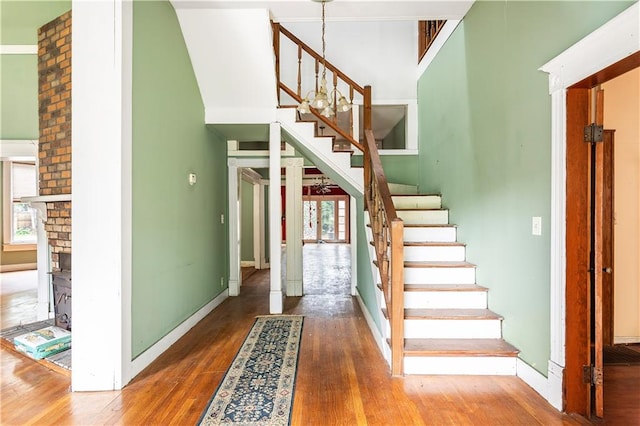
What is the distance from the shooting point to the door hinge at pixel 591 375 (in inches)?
76.2

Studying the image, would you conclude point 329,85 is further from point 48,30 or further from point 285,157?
point 48,30

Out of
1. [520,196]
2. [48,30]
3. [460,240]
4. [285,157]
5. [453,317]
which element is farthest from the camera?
[285,157]

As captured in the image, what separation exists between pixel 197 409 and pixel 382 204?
201 cm

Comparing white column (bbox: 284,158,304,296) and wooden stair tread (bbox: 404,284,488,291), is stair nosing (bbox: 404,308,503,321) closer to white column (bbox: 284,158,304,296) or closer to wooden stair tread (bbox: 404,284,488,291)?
wooden stair tread (bbox: 404,284,488,291)

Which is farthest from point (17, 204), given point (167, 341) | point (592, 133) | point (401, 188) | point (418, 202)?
point (592, 133)

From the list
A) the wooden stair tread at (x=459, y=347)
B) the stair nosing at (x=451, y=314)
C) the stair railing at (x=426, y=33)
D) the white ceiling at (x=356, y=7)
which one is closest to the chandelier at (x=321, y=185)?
the stair railing at (x=426, y=33)

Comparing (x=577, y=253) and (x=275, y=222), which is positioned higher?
(x=275, y=222)

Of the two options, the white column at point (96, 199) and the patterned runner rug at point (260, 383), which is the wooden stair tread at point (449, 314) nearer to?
the patterned runner rug at point (260, 383)

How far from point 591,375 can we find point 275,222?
315 centimetres

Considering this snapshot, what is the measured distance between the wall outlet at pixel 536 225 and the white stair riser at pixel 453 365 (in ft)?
3.29

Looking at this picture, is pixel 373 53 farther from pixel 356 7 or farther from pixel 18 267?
pixel 18 267

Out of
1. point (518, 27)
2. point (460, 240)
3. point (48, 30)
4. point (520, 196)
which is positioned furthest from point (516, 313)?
point (48, 30)

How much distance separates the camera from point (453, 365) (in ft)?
7.96

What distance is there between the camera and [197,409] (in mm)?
2002
